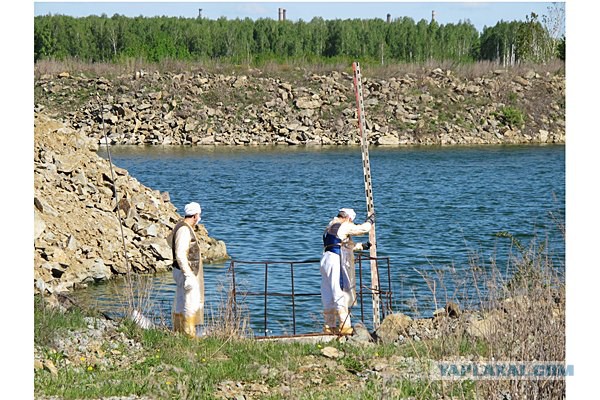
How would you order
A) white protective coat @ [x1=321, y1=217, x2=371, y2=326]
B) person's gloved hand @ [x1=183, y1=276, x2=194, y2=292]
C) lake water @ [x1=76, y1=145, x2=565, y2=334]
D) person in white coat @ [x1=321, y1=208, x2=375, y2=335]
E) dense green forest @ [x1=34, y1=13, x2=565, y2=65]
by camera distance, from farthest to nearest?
dense green forest @ [x1=34, y1=13, x2=565, y2=65]
lake water @ [x1=76, y1=145, x2=565, y2=334]
white protective coat @ [x1=321, y1=217, x2=371, y2=326]
person in white coat @ [x1=321, y1=208, x2=375, y2=335]
person's gloved hand @ [x1=183, y1=276, x2=194, y2=292]

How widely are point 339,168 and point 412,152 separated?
441 inches

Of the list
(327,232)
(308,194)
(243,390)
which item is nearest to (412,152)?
(308,194)

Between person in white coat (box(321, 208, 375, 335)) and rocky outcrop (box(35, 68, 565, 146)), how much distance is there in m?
54.3

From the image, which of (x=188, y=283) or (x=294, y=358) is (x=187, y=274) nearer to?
(x=188, y=283)

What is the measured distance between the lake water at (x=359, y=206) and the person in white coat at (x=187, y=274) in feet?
6.57

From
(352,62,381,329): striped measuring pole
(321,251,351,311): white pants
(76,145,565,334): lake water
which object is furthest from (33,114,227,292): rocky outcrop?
(321,251,351,311): white pants

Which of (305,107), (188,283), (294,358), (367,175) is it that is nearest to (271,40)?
(305,107)

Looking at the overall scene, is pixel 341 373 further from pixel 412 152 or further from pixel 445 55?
pixel 445 55

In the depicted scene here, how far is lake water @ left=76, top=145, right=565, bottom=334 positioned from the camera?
67.7 feet

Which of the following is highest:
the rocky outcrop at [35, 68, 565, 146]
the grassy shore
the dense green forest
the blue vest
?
the dense green forest

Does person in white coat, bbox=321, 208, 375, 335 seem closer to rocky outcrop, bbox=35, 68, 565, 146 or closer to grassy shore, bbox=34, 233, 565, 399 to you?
grassy shore, bbox=34, 233, 565, 399

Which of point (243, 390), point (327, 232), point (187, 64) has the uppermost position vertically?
point (187, 64)

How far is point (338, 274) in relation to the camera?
14805mm

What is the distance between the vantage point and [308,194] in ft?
137
